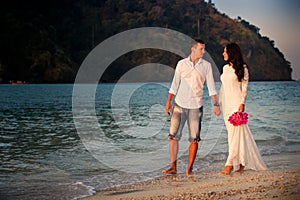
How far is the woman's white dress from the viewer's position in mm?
6703

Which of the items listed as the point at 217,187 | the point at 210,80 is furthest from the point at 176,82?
the point at 217,187

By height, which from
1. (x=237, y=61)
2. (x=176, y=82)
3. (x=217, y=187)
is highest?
(x=237, y=61)

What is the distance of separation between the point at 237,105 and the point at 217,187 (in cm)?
150

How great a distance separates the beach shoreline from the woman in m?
0.18

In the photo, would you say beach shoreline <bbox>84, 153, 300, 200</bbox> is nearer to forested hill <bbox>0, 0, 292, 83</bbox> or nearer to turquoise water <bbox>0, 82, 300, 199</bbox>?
turquoise water <bbox>0, 82, 300, 199</bbox>

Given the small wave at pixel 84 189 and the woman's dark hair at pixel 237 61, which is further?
the woman's dark hair at pixel 237 61

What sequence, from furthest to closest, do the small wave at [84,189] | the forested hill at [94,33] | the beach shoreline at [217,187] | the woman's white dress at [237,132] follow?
the forested hill at [94,33], the woman's white dress at [237,132], the small wave at [84,189], the beach shoreline at [217,187]

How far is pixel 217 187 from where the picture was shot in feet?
18.8

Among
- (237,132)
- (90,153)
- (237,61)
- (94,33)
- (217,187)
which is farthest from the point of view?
(94,33)

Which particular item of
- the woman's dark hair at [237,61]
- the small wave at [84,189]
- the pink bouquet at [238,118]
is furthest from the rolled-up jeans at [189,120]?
the small wave at [84,189]

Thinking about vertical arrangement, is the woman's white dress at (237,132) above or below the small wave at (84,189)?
above

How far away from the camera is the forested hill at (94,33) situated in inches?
3140

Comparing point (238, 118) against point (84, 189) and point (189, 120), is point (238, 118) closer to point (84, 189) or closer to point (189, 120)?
point (189, 120)

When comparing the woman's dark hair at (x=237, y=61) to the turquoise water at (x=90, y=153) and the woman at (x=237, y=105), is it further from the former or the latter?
the turquoise water at (x=90, y=153)
